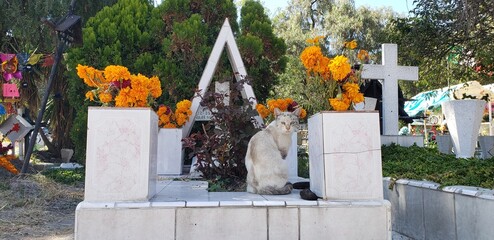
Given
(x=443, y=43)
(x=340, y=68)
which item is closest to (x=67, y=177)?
(x=340, y=68)

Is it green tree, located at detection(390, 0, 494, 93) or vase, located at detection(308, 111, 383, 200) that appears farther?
green tree, located at detection(390, 0, 494, 93)

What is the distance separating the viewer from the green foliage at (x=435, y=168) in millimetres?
3752

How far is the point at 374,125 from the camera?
3240 millimetres

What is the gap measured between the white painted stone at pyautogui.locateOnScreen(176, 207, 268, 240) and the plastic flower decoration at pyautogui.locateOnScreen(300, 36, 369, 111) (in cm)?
104

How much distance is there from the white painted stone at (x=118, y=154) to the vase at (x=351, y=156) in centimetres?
134

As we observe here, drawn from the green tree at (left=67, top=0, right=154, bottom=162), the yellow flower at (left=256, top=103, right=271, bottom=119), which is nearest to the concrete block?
the yellow flower at (left=256, top=103, right=271, bottom=119)

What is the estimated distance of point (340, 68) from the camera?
11.4ft

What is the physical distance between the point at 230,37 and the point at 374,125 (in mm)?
3303

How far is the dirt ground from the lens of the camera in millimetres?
4548

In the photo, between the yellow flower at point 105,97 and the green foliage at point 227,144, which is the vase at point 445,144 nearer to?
the green foliage at point 227,144

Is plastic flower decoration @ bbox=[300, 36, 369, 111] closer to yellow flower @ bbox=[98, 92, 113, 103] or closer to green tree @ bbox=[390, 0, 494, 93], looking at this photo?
yellow flower @ bbox=[98, 92, 113, 103]

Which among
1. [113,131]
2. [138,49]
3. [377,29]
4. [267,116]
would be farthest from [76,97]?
[377,29]

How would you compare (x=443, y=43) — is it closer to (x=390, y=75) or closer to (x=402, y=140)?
(x=390, y=75)

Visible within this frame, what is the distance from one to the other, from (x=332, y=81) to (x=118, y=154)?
1779mm
